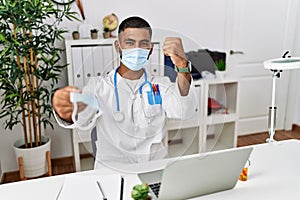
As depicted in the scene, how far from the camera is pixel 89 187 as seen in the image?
111cm

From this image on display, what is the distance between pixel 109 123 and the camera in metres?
0.98

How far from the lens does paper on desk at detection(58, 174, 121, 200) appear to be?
1.06 meters

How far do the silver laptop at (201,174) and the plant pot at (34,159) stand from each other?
Answer: 1671mm

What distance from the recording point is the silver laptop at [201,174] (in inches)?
37.9

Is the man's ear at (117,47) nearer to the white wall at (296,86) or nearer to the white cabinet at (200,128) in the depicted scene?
the white cabinet at (200,128)

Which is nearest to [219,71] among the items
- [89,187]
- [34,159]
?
[89,187]

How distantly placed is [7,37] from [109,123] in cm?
158

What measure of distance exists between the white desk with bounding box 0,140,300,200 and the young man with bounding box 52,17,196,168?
0.11 meters

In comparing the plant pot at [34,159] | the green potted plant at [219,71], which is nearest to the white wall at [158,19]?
the plant pot at [34,159]

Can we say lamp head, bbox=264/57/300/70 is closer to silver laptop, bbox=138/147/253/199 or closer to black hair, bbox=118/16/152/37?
silver laptop, bbox=138/147/253/199

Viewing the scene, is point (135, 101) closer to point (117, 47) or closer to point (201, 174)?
point (117, 47)

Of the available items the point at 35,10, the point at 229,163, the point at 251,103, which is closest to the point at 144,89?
the point at 229,163

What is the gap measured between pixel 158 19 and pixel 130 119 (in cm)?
224

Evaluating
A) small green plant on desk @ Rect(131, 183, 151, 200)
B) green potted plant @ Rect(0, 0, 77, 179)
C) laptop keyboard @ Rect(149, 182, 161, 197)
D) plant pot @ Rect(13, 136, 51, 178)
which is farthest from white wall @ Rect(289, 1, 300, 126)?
small green plant on desk @ Rect(131, 183, 151, 200)
